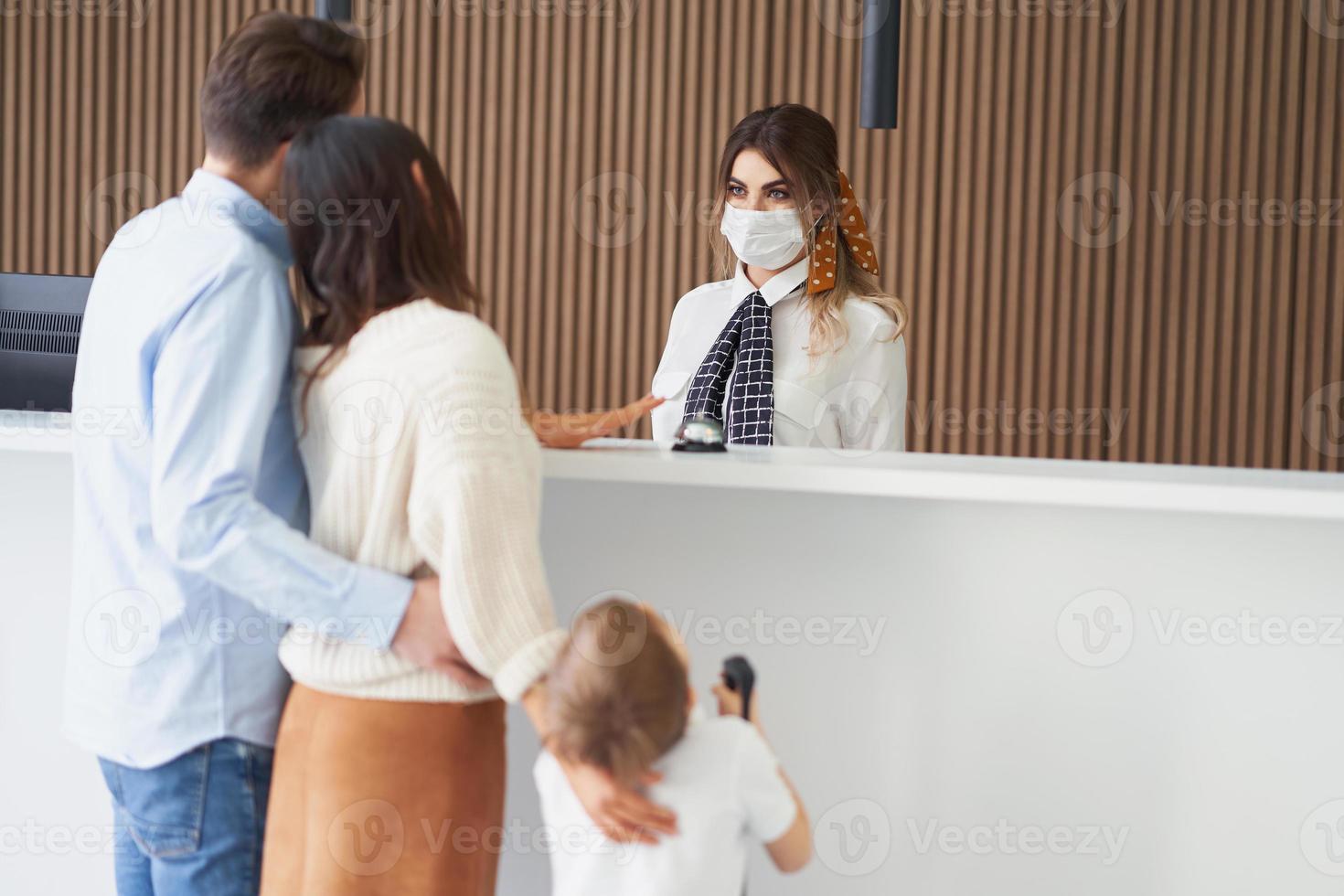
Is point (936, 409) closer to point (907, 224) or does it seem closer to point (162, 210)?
point (907, 224)

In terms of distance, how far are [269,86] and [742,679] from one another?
88cm

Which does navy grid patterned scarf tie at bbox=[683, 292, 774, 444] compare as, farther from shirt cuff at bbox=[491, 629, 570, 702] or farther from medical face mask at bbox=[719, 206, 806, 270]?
shirt cuff at bbox=[491, 629, 570, 702]

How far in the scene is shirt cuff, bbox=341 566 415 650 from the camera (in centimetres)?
136

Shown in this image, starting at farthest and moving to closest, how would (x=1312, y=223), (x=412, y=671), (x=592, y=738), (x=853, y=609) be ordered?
(x=1312, y=223), (x=853, y=609), (x=412, y=671), (x=592, y=738)

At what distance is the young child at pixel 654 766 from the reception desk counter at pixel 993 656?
Answer: 0.38m

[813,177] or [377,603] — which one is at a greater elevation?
[813,177]

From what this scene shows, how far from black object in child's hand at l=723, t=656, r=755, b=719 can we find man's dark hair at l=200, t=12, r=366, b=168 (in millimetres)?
817

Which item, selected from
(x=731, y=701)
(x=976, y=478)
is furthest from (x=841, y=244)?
(x=731, y=701)

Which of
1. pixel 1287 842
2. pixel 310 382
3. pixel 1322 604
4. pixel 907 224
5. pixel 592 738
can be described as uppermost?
pixel 907 224

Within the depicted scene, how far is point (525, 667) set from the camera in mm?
1329

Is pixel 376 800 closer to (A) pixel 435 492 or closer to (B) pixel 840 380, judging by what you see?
(A) pixel 435 492

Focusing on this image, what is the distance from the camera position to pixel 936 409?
509 centimetres

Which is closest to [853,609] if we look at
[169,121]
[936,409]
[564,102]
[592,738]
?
[592,738]

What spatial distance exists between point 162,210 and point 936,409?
3.97 meters
